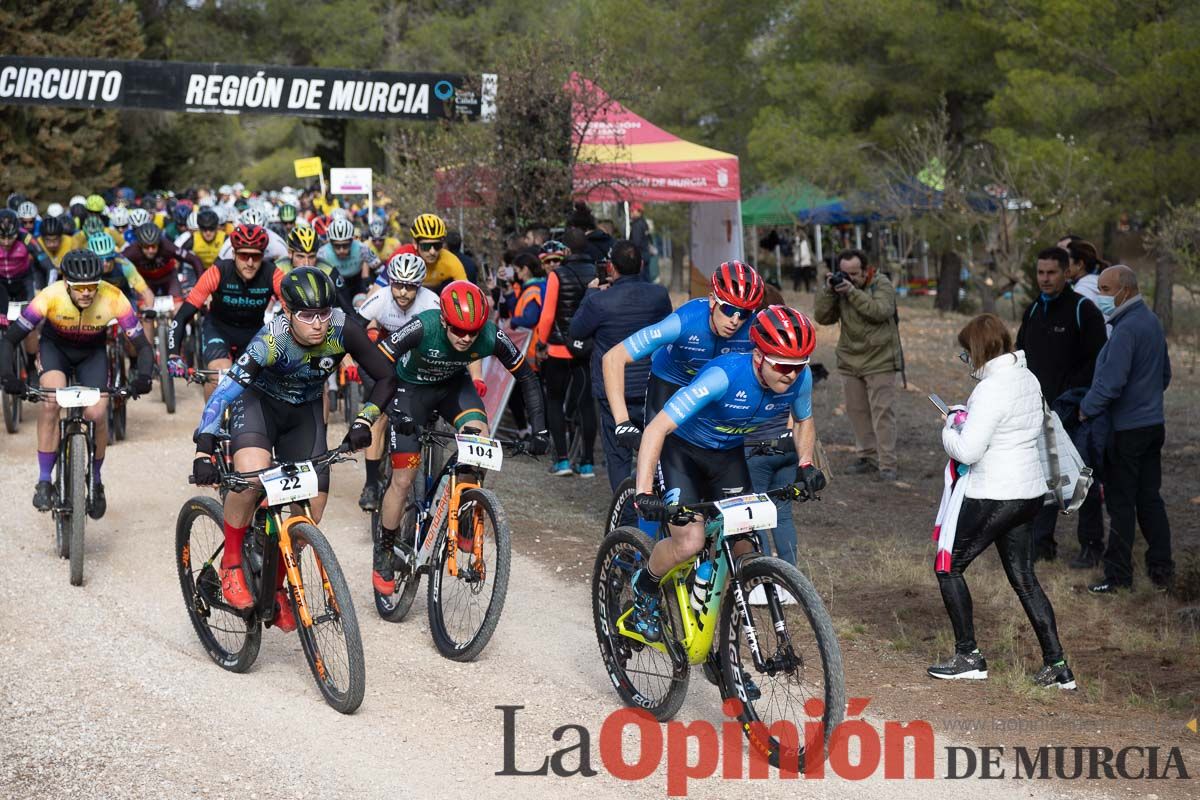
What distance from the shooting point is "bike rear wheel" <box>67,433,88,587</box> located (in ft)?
28.2

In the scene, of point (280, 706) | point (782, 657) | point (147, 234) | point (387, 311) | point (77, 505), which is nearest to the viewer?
point (782, 657)

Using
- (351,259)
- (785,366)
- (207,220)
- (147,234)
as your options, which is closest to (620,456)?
(785,366)

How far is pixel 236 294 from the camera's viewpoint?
10789mm

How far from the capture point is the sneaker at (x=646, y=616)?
614cm

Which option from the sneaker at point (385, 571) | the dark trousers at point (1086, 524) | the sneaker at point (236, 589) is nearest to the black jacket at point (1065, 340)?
the dark trousers at point (1086, 524)

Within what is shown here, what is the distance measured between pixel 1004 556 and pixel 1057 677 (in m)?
0.64

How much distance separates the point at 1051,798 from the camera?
5.43 metres

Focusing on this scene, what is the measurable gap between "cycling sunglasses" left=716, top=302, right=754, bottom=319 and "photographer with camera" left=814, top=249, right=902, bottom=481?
209 inches

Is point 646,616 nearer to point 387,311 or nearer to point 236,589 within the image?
point 236,589

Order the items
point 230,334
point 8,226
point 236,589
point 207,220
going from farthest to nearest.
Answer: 1. point 207,220
2. point 8,226
3. point 230,334
4. point 236,589

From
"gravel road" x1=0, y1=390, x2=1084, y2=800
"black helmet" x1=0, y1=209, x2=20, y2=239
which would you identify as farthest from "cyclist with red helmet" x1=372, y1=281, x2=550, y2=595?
"black helmet" x1=0, y1=209, x2=20, y2=239

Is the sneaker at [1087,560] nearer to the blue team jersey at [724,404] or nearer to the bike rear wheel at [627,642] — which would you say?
the blue team jersey at [724,404]

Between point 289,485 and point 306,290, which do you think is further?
point 306,290

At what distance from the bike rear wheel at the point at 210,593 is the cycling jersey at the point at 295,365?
622 millimetres
